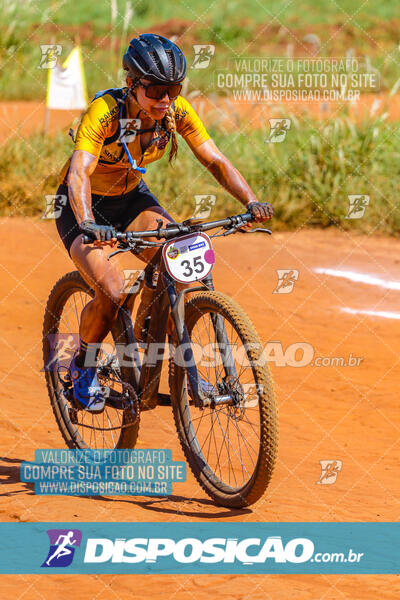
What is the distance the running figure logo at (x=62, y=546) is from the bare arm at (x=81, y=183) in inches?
57.4

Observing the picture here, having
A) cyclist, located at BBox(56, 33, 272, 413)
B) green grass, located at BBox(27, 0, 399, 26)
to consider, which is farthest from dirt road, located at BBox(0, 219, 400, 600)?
green grass, located at BBox(27, 0, 399, 26)

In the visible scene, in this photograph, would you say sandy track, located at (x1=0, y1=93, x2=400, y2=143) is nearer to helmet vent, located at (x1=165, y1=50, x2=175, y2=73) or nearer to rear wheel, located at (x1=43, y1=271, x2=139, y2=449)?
rear wheel, located at (x1=43, y1=271, x2=139, y2=449)

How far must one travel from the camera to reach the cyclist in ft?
16.8

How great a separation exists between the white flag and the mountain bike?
6885 millimetres

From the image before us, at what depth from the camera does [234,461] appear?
18.4 ft

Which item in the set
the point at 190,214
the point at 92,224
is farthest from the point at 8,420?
the point at 190,214

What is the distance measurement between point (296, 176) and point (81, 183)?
6800 mm

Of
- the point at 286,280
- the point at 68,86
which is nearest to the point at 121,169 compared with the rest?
the point at 286,280

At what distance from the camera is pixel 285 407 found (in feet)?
22.6

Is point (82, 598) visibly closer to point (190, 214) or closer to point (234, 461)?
point (234, 461)

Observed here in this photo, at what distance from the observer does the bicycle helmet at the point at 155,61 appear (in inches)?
199

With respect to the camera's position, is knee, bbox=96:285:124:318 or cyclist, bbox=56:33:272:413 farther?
knee, bbox=96:285:124:318

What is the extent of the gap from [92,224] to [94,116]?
68cm

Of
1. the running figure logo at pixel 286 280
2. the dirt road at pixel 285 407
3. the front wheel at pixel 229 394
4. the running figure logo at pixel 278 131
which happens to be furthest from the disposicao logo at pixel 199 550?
the running figure logo at pixel 278 131
